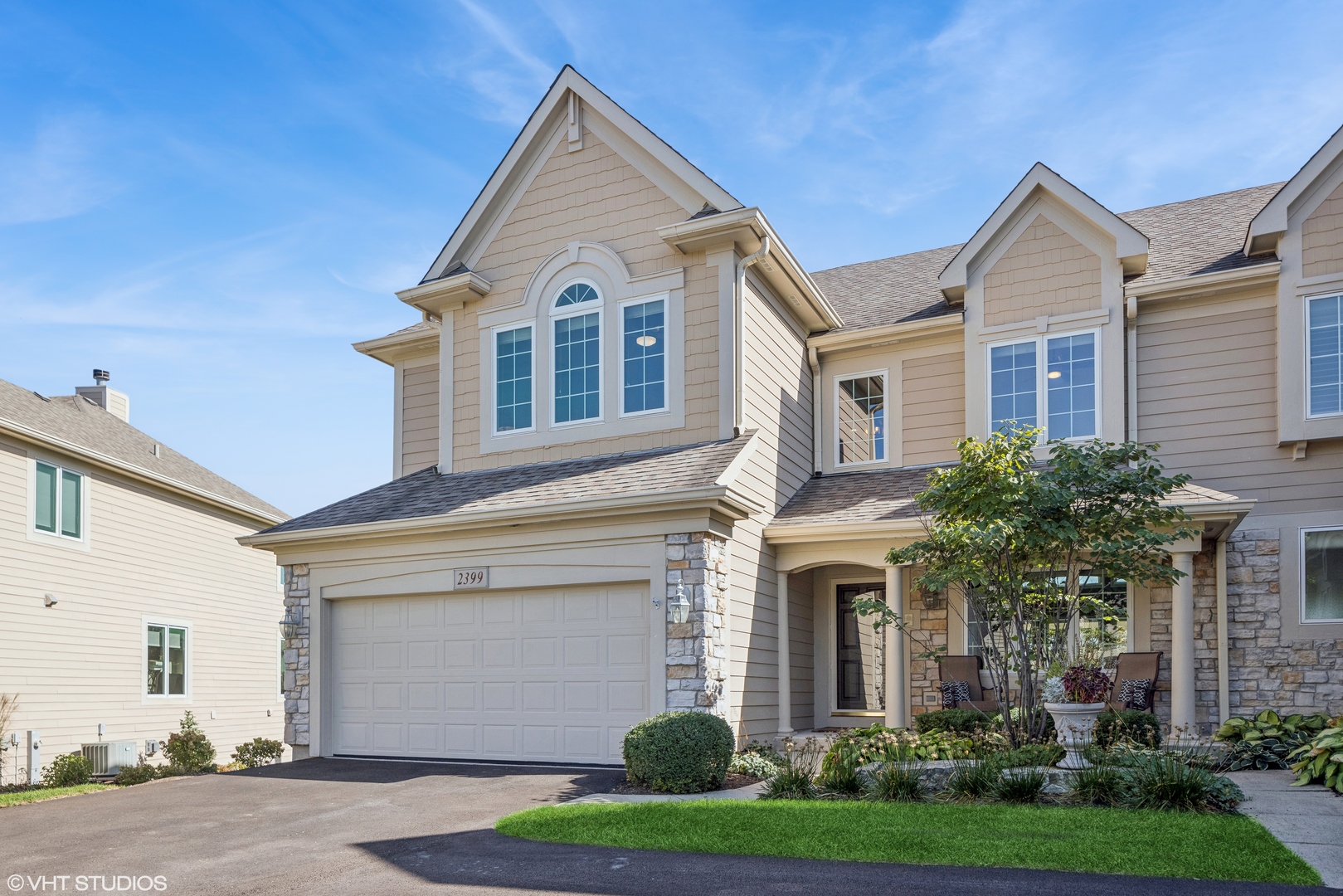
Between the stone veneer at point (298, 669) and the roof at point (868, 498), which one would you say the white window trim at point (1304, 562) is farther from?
the stone veneer at point (298, 669)

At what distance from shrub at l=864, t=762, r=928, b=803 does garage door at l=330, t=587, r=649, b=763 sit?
327 cm

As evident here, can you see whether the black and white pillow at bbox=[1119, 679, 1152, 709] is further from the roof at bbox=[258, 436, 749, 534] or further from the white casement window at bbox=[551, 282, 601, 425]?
the white casement window at bbox=[551, 282, 601, 425]

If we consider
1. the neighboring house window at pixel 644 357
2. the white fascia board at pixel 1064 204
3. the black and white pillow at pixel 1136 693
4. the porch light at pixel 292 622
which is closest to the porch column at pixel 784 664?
the neighboring house window at pixel 644 357

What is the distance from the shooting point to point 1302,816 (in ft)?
23.4

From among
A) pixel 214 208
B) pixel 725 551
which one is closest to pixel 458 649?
pixel 725 551

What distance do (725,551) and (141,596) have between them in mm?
11617

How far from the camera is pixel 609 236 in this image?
1354 cm

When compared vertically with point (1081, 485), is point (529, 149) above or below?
above

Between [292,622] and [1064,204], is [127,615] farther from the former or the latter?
[1064,204]

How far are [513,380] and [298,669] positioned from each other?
4590 mm

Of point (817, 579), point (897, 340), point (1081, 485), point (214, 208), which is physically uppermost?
point (214, 208)

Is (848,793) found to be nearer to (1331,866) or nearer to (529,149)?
(1331,866)

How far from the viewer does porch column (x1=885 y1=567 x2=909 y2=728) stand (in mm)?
12227

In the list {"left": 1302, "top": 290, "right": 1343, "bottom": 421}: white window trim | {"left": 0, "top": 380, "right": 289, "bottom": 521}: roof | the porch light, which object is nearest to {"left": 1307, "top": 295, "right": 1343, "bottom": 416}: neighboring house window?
{"left": 1302, "top": 290, "right": 1343, "bottom": 421}: white window trim
